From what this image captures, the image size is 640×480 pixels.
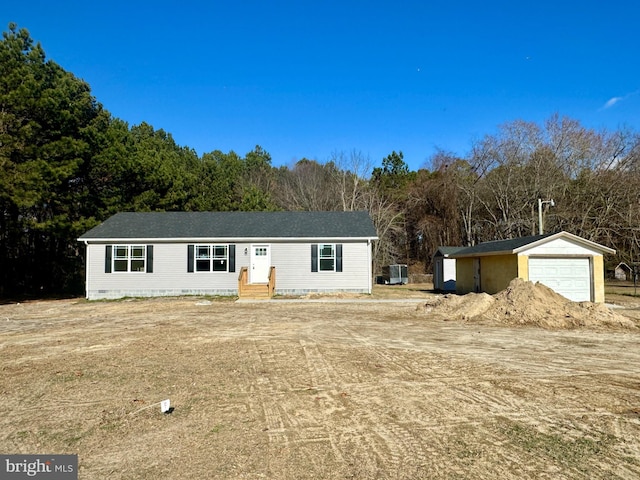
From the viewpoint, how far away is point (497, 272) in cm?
1770

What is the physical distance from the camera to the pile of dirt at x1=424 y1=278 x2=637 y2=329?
11.0 meters

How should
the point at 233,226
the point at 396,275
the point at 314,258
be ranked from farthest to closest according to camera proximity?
1. the point at 396,275
2. the point at 233,226
3. the point at 314,258

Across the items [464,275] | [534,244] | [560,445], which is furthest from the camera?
[464,275]

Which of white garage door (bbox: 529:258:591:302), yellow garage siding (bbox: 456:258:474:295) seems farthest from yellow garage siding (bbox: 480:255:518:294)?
Result: yellow garage siding (bbox: 456:258:474:295)

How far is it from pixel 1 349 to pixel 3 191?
40.5 feet

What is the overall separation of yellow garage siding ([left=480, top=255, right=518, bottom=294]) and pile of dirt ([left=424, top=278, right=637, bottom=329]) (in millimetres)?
3570

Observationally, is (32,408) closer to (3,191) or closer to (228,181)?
(3,191)

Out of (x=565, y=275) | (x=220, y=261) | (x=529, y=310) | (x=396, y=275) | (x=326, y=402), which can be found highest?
(x=220, y=261)

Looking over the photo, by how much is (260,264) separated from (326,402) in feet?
48.7

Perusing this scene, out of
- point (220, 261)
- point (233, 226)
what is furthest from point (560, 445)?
point (233, 226)

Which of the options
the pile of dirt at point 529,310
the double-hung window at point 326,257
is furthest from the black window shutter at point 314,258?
the pile of dirt at point 529,310

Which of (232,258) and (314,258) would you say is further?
(314,258)

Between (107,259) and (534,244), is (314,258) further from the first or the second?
(107,259)

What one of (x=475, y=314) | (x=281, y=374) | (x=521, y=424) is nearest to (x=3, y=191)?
(x=281, y=374)
